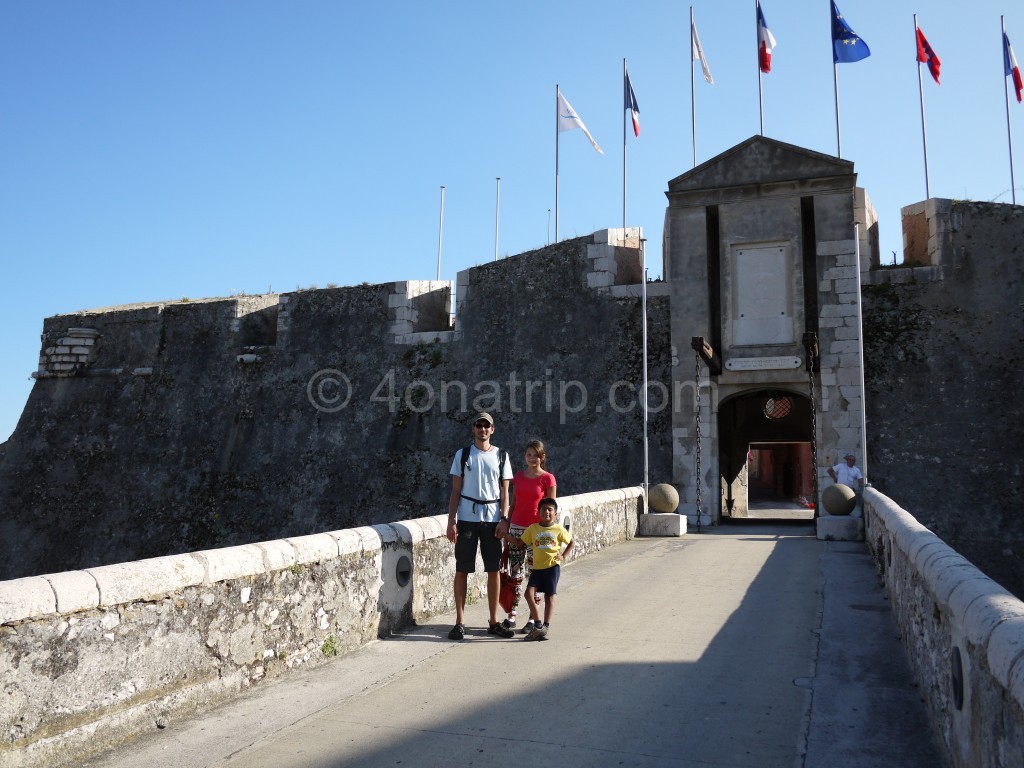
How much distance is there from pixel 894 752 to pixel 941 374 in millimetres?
11086

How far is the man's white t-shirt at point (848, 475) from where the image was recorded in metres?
12.4

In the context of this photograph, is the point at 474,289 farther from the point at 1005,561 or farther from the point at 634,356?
the point at 1005,561

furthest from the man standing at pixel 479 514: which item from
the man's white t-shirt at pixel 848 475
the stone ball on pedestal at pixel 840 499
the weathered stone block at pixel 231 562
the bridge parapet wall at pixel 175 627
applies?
the man's white t-shirt at pixel 848 475

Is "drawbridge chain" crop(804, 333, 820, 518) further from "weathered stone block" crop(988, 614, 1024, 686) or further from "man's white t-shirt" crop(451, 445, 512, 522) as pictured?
"weathered stone block" crop(988, 614, 1024, 686)

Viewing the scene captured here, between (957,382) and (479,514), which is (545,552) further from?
(957,382)

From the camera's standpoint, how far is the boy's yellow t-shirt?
554 centimetres

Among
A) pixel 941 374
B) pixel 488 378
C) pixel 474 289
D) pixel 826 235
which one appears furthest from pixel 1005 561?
pixel 474 289

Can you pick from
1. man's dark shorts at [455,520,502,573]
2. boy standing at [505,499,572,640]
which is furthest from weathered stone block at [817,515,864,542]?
man's dark shorts at [455,520,502,573]

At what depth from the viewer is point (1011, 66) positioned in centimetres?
1623

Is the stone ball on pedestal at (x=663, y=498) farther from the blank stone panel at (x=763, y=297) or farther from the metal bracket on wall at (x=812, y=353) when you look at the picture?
the blank stone panel at (x=763, y=297)

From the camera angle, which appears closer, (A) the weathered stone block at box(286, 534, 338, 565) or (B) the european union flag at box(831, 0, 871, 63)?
(A) the weathered stone block at box(286, 534, 338, 565)

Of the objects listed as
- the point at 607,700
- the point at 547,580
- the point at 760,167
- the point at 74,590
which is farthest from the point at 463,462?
the point at 760,167

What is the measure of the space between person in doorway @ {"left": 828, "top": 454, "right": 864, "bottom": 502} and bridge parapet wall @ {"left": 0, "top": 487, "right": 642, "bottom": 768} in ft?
29.0

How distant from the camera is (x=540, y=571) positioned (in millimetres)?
5602
